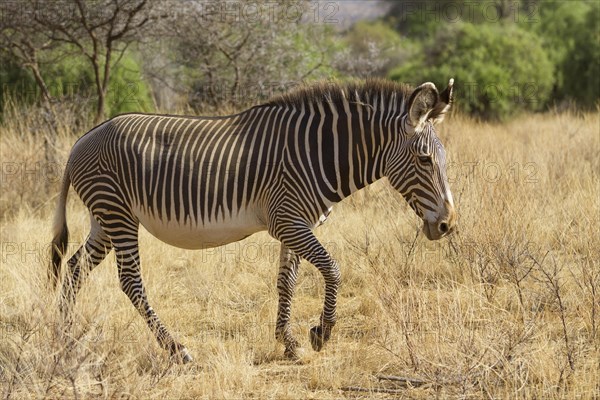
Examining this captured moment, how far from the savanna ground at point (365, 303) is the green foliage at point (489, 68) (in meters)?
8.97

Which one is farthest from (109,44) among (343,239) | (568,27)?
(568,27)

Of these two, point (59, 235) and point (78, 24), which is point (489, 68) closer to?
point (78, 24)

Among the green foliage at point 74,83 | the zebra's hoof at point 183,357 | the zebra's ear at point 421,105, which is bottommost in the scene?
the zebra's hoof at point 183,357

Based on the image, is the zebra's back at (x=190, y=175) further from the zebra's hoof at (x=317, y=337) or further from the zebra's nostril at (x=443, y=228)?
the zebra's nostril at (x=443, y=228)

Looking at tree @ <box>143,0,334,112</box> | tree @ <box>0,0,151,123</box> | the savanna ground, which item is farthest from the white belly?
tree @ <box>143,0,334,112</box>

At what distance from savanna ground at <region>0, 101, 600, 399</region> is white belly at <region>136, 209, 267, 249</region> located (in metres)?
0.67

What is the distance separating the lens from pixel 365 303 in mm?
6480

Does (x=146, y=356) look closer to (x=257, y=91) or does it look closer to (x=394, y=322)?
(x=394, y=322)

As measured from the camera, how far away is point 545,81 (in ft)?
67.0

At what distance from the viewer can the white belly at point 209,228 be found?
5.59 meters

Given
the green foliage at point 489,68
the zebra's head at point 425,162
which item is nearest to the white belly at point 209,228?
the zebra's head at point 425,162

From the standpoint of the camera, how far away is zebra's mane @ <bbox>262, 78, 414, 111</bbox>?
18.1ft

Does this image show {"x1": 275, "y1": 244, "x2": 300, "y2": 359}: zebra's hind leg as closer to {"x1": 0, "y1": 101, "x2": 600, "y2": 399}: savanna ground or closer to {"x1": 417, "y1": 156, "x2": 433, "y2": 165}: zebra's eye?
{"x1": 0, "y1": 101, "x2": 600, "y2": 399}: savanna ground

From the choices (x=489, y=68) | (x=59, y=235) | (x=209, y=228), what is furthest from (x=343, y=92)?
(x=489, y=68)
